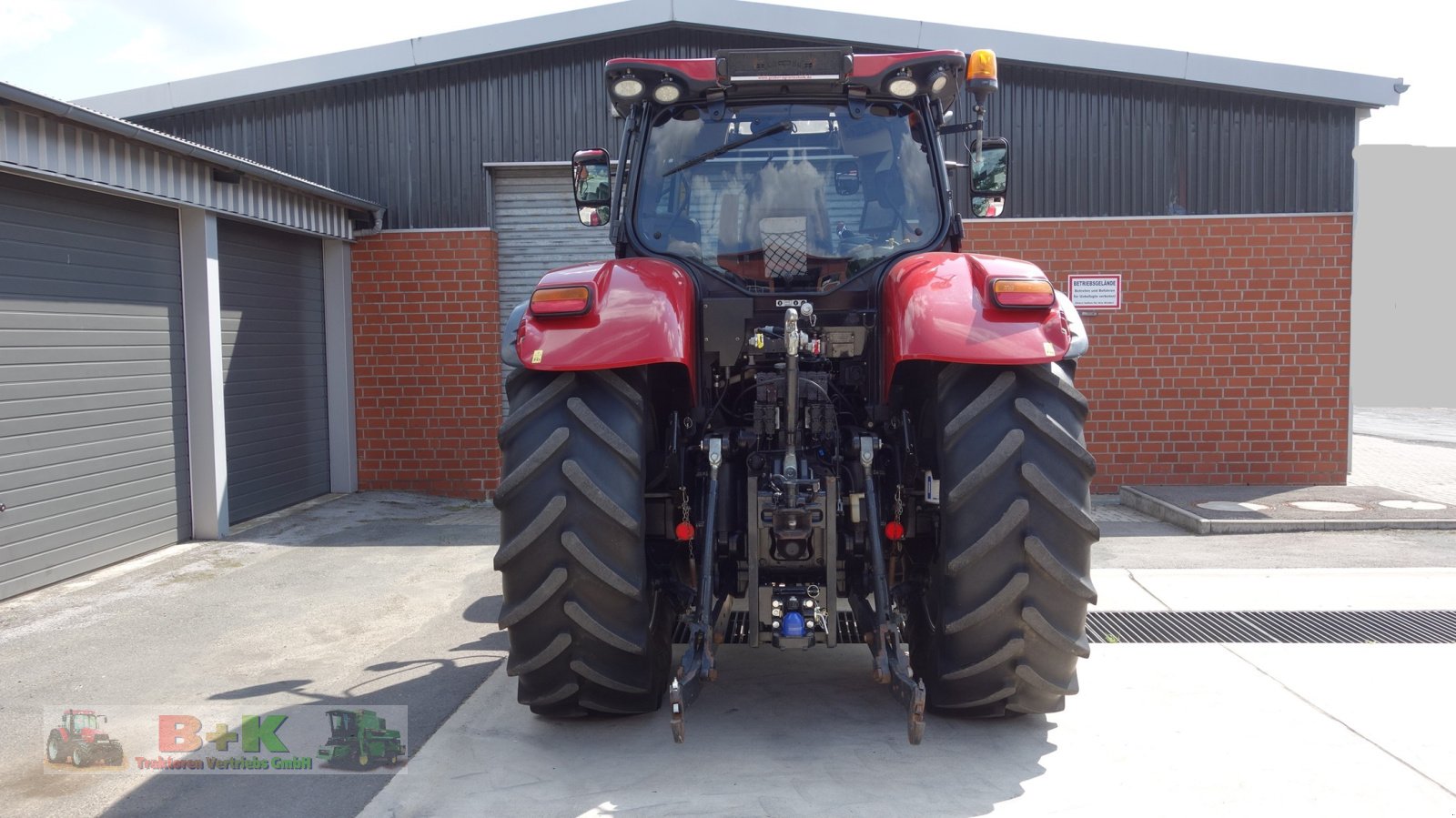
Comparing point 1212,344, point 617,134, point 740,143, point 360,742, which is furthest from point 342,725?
point 1212,344

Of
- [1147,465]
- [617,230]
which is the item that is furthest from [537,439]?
[1147,465]

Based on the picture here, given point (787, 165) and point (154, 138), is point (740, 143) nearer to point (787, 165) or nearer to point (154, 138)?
point (787, 165)

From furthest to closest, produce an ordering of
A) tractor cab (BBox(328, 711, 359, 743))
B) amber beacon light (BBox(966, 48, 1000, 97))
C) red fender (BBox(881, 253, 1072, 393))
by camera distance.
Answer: amber beacon light (BBox(966, 48, 1000, 97))
tractor cab (BBox(328, 711, 359, 743))
red fender (BBox(881, 253, 1072, 393))

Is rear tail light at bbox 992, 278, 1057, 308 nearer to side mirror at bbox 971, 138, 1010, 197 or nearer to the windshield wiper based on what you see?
the windshield wiper

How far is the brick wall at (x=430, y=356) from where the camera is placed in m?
11.2

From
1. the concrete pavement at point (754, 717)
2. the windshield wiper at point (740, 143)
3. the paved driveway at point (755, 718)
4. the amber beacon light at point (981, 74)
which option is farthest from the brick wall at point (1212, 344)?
the windshield wiper at point (740, 143)

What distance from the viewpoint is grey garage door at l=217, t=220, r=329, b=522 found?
962 centimetres

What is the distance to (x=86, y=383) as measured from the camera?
7742 mm

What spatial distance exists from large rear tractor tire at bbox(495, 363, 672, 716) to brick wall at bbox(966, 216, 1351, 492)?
7.72m

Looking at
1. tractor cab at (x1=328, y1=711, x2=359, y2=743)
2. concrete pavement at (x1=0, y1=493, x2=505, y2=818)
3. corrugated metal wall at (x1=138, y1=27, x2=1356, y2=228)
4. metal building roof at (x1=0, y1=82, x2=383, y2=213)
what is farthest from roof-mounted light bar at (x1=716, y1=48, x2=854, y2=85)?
corrugated metal wall at (x1=138, y1=27, x2=1356, y2=228)

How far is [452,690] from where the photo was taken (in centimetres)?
491

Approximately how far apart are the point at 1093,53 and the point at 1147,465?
4190 mm

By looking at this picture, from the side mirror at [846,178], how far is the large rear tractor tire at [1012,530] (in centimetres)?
117

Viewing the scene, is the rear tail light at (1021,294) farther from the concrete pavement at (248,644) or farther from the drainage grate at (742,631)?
the concrete pavement at (248,644)
